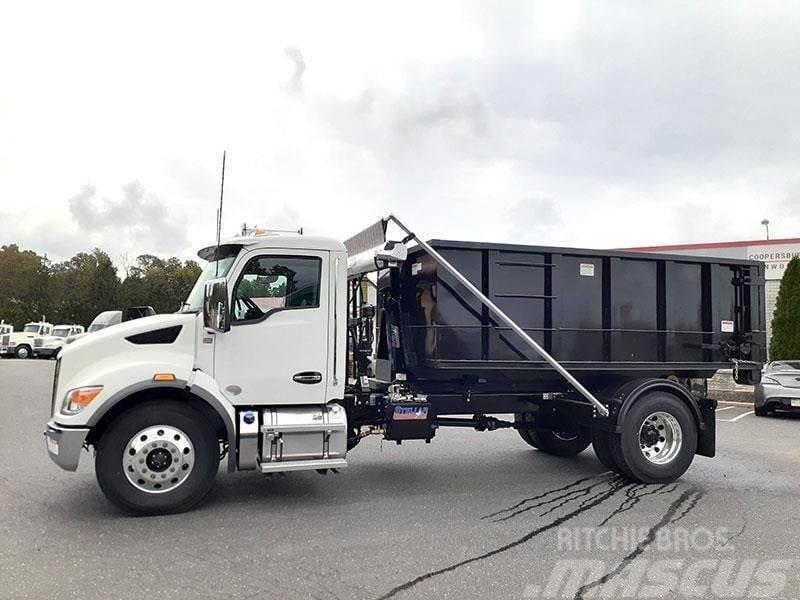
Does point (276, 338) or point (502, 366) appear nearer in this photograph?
point (276, 338)

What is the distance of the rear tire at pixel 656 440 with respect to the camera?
7109 millimetres

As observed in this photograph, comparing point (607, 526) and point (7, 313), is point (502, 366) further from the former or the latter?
point (7, 313)

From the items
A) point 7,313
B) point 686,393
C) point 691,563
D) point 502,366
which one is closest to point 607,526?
point 691,563

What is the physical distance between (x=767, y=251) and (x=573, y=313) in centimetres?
2105

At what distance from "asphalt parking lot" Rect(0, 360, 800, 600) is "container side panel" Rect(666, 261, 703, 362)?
144 centimetres

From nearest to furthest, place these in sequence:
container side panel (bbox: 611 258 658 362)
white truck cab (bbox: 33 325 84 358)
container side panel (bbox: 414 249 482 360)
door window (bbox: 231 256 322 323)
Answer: door window (bbox: 231 256 322 323) → container side panel (bbox: 414 249 482 360) → container side panel (bbox: 611 258 658 362) → white truck cab (bbox: 33 325 84 358)

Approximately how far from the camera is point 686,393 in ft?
24.2

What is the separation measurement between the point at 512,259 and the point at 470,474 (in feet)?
8.22

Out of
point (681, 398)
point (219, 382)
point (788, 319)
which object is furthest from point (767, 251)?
point (219, 382)

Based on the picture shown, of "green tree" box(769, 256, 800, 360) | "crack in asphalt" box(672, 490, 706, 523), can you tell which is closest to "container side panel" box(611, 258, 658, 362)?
"crack in asphalt" box(672, 490, 706, 523)

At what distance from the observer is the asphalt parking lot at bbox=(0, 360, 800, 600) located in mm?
4262

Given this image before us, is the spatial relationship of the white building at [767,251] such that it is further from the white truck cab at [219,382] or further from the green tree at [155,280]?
the green tree at [155,280]

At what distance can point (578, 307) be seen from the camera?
7.29m

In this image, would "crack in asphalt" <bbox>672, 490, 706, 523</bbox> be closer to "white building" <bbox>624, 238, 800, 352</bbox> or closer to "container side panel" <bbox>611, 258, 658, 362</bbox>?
"container side panel" <bbox>611, 258, 658, 362</bbox>
